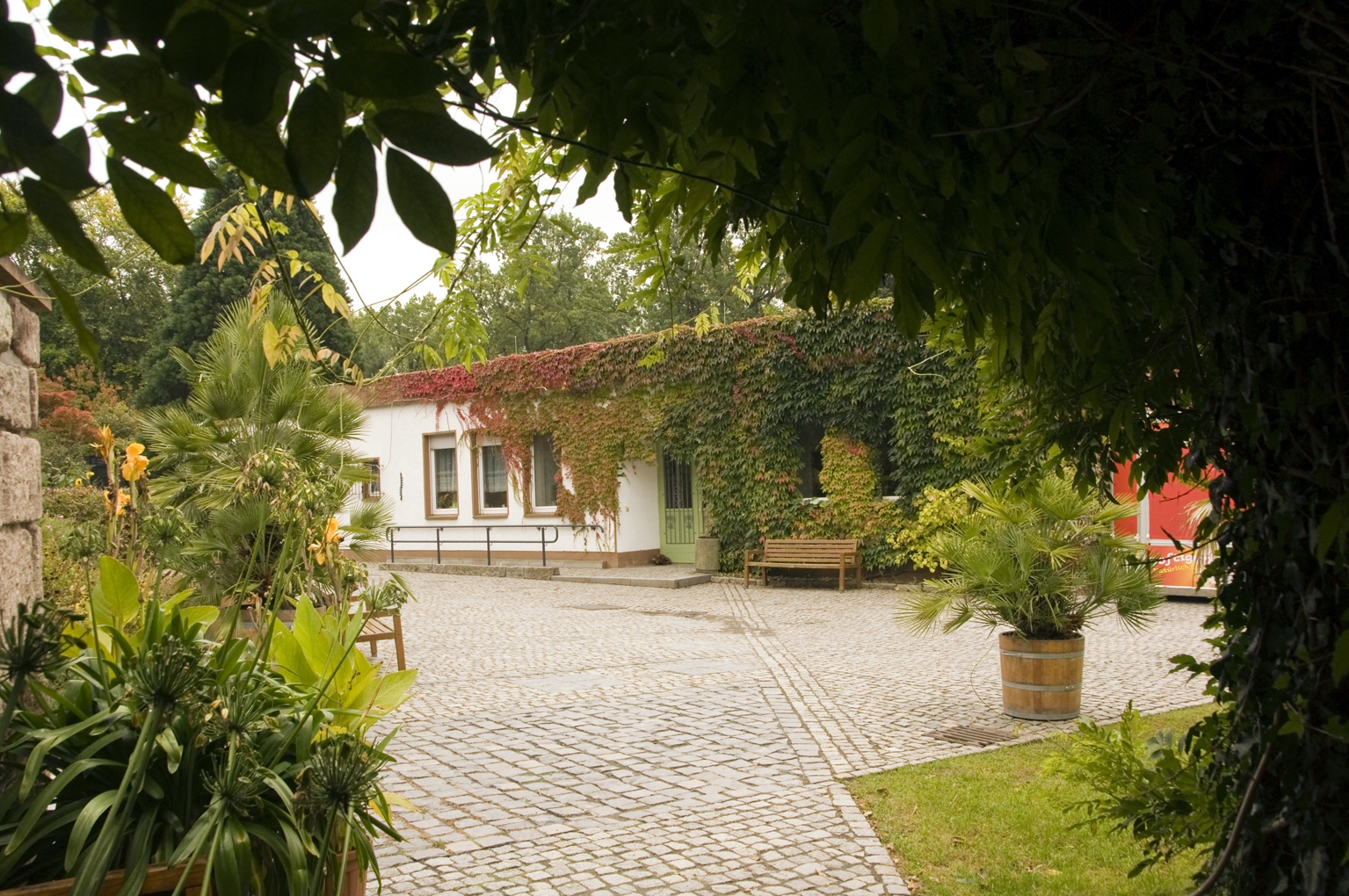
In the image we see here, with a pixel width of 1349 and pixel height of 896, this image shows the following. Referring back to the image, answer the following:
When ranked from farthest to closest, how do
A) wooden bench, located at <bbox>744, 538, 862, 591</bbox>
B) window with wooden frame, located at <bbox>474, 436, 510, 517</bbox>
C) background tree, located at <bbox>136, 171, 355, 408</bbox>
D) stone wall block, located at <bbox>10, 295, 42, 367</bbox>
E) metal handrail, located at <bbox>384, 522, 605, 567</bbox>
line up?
background tree, located at <bbox>136, 171, 355, 408</bbox>
window with wooden frame, located at <bbox>474, 436, 510, 517</bbox>
metal handrail, located at <bbox>384, 522, 605, 567</bbox>
wooden bench, located at <bbox>744, 538, 862, 591</bbox>
stone wall block, located at <bbox>10, 295, 42, 367</bbox>

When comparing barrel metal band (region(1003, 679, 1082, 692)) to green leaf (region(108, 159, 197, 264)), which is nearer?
green leaf (region(108, 159, 197, 264))

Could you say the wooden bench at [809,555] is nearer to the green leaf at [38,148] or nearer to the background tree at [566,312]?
the green leaf at [38,148]

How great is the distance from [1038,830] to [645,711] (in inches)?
140

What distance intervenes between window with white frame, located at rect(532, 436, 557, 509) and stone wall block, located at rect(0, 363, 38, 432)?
1818cm

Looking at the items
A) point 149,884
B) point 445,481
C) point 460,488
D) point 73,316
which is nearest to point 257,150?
point 73,316

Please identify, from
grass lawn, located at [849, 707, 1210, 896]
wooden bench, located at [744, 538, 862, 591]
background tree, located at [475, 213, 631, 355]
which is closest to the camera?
grass lawn, located at [849, 707, 1210, 896]

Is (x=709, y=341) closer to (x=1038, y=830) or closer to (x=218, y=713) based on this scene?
(x=1038, y=830)

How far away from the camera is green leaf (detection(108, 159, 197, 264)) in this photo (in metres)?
1.15

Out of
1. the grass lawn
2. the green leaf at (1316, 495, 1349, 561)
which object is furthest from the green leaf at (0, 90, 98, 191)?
the grass lawn

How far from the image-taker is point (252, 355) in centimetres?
887

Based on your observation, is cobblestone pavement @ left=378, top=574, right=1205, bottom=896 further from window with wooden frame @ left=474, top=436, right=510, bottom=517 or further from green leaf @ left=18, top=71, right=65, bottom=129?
window with wooden frame @ left=474, top=436, right=510, bottom=517

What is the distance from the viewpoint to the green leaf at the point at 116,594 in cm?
304

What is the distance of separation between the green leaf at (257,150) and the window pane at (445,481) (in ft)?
74.1

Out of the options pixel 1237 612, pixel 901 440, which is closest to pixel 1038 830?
pixel 1237 612
